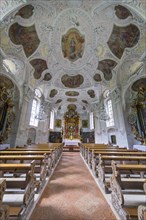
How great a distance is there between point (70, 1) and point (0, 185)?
38.0 ft

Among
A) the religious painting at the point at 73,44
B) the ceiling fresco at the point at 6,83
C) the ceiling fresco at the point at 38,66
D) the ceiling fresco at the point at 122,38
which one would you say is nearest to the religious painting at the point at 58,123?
the ceiling fresco at the point at 38,66

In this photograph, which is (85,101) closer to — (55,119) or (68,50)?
(55,119)

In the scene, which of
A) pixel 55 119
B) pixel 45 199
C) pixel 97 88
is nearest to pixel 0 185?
pixel 45 199

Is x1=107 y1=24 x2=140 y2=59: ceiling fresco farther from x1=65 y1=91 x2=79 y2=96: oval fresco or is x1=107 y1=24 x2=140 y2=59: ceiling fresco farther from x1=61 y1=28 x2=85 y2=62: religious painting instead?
x1=65 y1=91 x2=79 y2=96: oval fresco

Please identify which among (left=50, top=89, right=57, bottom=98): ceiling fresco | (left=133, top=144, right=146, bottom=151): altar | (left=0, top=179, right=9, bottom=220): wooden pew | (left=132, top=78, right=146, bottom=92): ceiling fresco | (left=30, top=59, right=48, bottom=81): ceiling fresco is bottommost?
(left=0, top=179, right=9, bottom=220): wooden pew

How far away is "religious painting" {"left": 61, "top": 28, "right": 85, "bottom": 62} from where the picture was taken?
10.4m

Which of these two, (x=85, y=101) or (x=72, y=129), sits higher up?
(x=85, y=101)

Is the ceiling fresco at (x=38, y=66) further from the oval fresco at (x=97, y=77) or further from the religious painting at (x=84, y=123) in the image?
the religious painting at (x=84, y=123)

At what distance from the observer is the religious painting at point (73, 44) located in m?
10.4

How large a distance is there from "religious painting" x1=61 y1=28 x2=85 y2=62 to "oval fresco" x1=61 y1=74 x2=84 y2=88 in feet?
8.09

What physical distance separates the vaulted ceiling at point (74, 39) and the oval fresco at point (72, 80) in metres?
0.14

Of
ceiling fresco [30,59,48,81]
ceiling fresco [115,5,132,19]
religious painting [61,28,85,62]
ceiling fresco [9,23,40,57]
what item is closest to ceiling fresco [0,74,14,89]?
ceiling fresco [9,23,40,57]

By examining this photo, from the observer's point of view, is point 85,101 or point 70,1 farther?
point 85,101

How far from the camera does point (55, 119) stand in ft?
63.3
